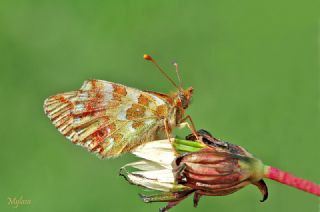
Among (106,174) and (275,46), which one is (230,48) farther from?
(106,174)

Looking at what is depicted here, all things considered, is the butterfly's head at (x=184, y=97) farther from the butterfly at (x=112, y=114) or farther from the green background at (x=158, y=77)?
the green background at (x=158, y=77)

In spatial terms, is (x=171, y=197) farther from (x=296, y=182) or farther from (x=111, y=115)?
(x=111, y=115)

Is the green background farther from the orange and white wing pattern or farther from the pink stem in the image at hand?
the pink stem

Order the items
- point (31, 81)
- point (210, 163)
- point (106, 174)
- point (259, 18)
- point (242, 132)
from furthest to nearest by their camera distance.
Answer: point (259, 18), point (31, 81), point (242, 132), point (106, 174), point (210, 163)

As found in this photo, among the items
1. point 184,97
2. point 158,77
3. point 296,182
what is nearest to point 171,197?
point 296,182

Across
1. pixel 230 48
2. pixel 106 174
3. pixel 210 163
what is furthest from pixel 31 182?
pixel 210 163

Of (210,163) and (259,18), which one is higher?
(259,18)

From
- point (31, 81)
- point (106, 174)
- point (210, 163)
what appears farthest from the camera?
point (31, 81)

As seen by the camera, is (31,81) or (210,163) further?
(31,81)

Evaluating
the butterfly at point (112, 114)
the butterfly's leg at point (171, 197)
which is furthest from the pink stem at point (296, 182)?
the butterfly at point (112, 114)

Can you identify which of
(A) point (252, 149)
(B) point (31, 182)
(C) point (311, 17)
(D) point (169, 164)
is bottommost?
(D) point (169, 164)
